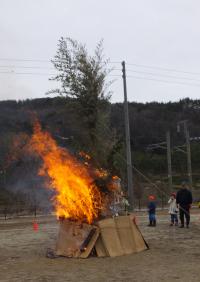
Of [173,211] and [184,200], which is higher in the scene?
[184,200]

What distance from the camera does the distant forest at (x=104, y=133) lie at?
54.9 ft

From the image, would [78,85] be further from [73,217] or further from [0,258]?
[0,258]

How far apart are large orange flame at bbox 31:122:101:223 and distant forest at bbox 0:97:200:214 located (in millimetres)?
555

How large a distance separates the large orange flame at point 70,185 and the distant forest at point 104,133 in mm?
555

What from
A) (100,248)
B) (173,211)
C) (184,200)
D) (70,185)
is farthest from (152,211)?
(100,248)

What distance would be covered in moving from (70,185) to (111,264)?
3.24m

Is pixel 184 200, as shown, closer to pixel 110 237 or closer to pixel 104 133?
pixel 104 133

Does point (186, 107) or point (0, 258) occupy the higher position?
point (186, 107)

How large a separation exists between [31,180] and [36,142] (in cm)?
3622

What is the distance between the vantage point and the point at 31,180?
172ft

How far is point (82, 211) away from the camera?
615 inches

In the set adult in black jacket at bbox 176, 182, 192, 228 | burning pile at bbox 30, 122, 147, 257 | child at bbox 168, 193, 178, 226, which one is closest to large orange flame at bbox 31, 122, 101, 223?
burning pile at bbox 30, 122, 147, 257

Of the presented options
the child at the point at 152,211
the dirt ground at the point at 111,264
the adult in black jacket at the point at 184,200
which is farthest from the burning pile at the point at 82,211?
the child at the point at 152,211

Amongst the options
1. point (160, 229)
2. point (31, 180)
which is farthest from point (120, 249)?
point (31, 180)
